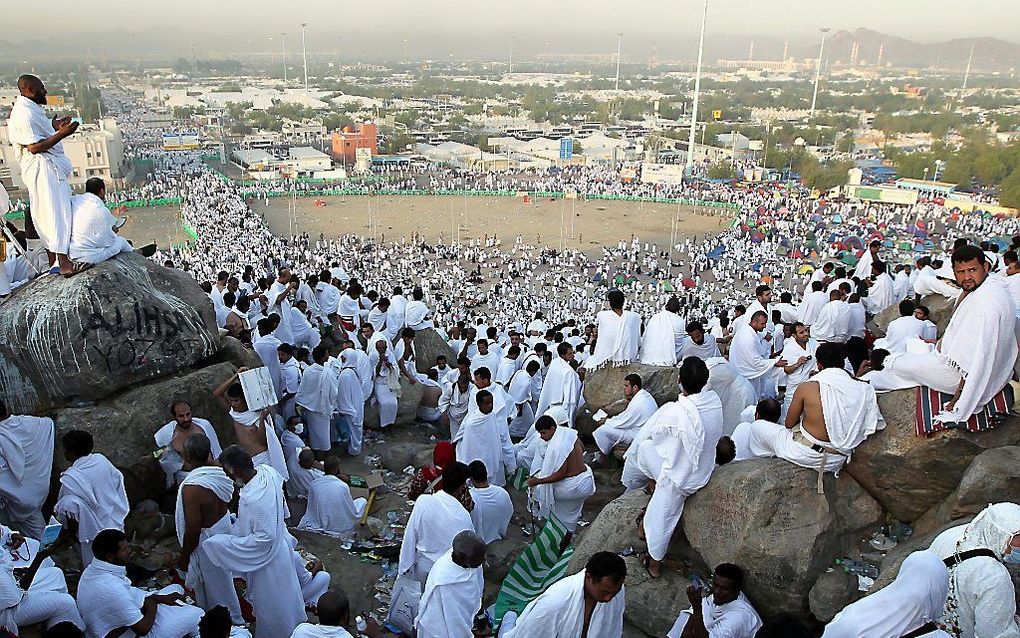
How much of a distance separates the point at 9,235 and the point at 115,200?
127 feet

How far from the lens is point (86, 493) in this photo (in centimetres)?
392

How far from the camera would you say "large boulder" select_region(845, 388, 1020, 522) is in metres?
3.74

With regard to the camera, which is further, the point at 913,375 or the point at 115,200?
the point at 115,200

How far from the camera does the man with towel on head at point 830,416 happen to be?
364 cm

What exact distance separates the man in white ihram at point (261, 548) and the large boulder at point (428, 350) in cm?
535

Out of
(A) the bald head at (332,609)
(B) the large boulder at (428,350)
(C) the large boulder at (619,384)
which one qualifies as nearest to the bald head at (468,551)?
(A) the bald head at (332,609)

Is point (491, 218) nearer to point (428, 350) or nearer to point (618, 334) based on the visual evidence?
point (428, 350)

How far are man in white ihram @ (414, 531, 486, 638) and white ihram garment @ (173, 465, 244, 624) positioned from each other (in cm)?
120

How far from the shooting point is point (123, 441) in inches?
194

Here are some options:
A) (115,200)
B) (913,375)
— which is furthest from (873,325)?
(115,200)

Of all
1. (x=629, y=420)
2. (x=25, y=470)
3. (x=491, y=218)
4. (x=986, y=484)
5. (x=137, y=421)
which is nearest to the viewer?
(x=986, y=484)

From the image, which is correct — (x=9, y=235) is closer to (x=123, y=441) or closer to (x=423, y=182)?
(x=123, y=441)

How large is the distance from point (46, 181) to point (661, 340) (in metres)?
5.59

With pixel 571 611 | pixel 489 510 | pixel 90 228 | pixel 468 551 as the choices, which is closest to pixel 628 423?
pixel 489 510
